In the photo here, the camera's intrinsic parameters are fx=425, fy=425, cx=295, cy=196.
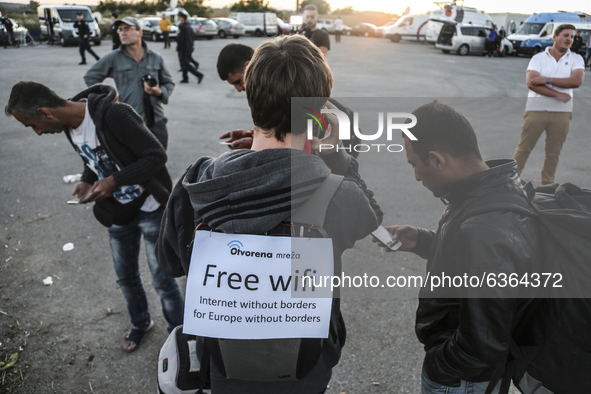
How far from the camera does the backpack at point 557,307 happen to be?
4.25 feet

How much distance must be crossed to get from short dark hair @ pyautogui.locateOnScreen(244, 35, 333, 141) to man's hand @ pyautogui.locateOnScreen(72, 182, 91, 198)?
166 centimetres

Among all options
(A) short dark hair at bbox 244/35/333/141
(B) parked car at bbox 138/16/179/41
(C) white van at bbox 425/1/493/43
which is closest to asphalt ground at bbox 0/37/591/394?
(A) short dark hair at bbox 244/35/333/141

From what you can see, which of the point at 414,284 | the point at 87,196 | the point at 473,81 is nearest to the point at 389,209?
the point at 414,284

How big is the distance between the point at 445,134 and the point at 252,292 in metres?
0.92

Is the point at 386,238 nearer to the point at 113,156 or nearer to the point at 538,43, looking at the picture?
the point at 113,156

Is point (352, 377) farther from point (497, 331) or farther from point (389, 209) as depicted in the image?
point (389, 209)

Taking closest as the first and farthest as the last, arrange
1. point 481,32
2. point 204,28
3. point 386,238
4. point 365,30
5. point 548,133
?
point 386,238
point 548,133
point 481,32
point 204,28
point 365,30

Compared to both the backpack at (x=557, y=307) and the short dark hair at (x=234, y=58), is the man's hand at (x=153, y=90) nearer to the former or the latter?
the short dark hair at (x=234, y=58)

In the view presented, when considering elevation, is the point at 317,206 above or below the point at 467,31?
above

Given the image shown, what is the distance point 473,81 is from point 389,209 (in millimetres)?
10154

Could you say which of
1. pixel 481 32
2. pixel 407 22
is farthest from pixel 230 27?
pixel 481 32

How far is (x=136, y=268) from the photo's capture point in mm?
2779

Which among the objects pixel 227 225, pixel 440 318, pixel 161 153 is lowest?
pixel 440 318

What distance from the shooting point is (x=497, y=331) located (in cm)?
140
